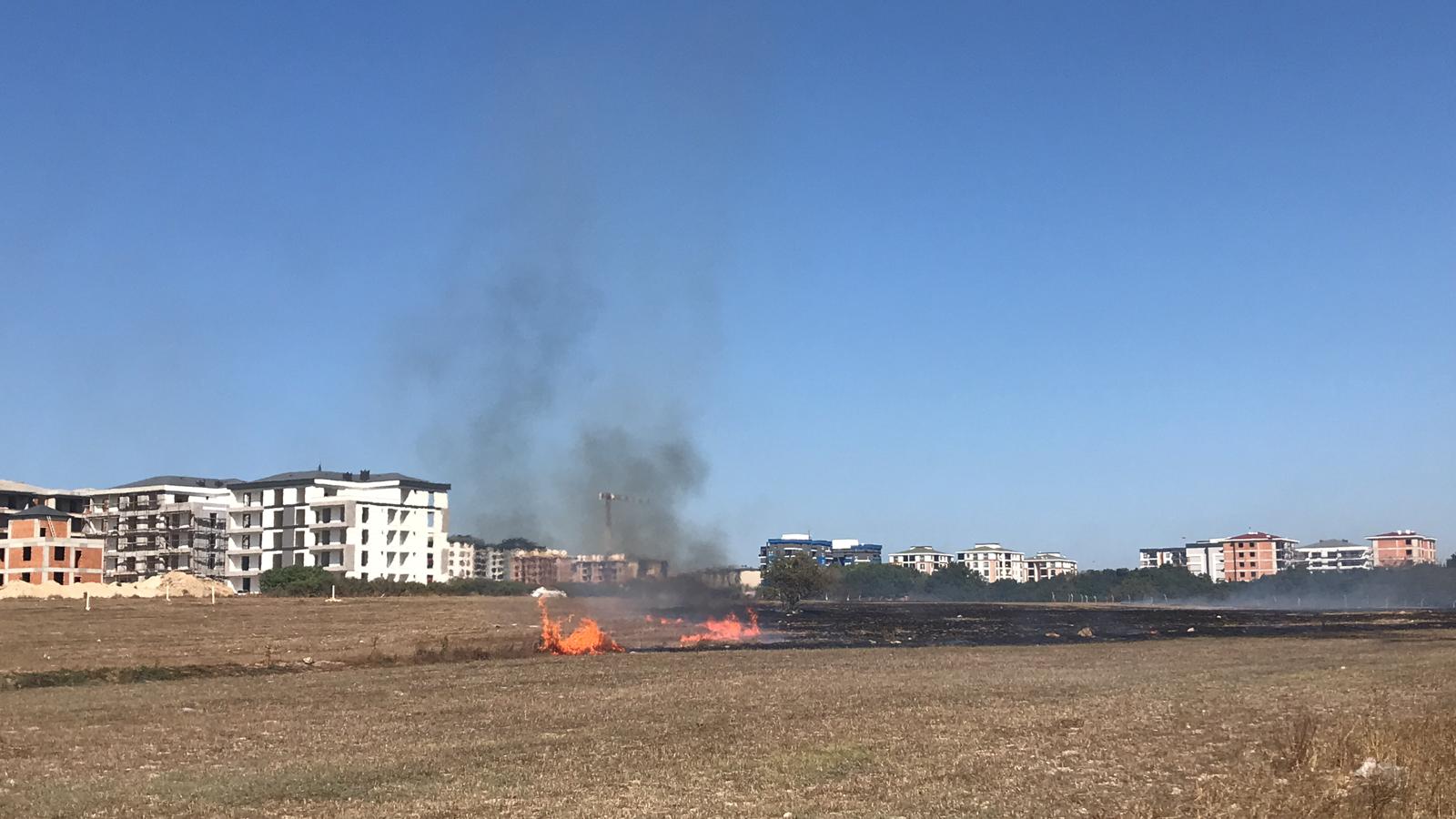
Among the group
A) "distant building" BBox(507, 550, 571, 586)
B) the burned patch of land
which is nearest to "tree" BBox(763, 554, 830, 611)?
"distant building" BBox(507, 550, 571, 586)

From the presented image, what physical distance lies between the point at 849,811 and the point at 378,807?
22.3 feet

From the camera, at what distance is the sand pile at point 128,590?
95.0m

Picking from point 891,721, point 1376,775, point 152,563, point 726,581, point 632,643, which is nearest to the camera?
point 1376,775

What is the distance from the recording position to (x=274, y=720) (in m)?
27.6

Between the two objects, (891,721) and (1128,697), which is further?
(1128,697)

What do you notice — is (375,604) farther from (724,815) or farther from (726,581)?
(724,815)

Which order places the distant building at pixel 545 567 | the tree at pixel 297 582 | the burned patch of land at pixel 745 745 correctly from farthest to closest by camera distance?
the tree at pixel 297 582 < the distant building at pixel 545 567 < the burned patch of land at pixel 745 745

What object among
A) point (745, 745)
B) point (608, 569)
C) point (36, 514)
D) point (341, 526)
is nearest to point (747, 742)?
point (745, 745)

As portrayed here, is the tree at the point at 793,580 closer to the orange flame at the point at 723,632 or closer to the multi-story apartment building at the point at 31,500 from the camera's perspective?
the orange flame at the point at 723,632

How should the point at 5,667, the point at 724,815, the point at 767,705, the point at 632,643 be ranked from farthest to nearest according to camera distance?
the point at 632,643
the point at 5,667
the point at 767,705
the point at 724,815

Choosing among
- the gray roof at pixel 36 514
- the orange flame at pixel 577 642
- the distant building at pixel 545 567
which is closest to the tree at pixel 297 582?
the distant building at pixel 545 567

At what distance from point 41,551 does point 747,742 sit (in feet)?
438

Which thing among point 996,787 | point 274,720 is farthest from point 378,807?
point 274,720

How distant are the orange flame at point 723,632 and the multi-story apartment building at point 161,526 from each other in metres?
90.4
